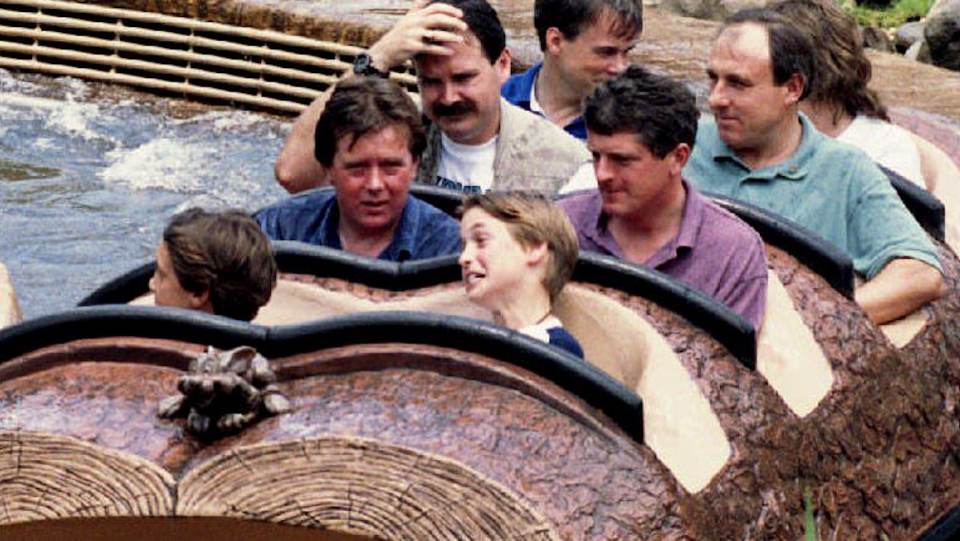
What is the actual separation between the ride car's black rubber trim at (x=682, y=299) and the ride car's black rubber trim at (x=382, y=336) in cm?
33

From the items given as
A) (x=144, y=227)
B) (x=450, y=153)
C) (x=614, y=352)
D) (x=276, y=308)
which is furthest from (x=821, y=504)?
(x=144, y=227)

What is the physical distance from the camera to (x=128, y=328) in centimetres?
267

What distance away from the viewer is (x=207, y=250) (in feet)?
8.88

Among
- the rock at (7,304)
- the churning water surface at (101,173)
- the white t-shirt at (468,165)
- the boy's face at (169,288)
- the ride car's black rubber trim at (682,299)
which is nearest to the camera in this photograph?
the boy's face at (169,288)

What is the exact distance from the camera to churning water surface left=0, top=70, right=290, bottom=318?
687 cm

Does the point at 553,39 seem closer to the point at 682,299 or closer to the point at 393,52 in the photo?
the point at 393,52

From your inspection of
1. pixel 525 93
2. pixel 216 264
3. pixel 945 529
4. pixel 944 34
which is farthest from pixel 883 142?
pixel 944 34

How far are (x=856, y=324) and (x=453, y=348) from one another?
2.94ft

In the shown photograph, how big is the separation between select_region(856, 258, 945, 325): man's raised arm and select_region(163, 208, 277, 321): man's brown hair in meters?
1.18

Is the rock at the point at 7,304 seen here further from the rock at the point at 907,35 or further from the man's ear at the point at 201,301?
the rock at the point at 907,35

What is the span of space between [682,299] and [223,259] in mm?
657

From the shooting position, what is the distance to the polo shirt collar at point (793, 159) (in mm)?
3639

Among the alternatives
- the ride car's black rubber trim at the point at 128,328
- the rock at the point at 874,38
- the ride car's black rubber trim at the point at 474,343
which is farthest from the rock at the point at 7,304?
the rock at the point at 874,38

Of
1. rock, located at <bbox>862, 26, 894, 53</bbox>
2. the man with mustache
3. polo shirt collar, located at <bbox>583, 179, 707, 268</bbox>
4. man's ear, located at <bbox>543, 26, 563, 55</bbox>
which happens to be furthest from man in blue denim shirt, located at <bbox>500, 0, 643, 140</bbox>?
rock, located at <bbox>862, 26, 894, 53</bbox>
